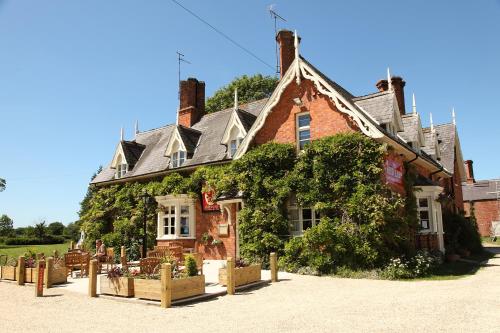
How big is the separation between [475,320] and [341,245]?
22.3 ft

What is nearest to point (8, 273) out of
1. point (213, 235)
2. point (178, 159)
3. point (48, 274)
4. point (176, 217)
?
point (48, 274)

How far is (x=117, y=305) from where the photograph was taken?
984cm

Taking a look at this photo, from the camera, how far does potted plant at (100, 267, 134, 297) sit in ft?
34.7

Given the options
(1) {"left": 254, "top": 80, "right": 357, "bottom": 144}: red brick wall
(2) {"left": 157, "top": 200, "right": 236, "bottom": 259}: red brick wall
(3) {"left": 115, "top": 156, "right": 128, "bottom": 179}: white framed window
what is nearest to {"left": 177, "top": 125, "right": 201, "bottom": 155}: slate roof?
(2) {"left": 157, "top": 200, "right": 236, "bottom": 259}: red brick wall

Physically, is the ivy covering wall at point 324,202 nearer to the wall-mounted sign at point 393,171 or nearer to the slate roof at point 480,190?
the wall-mounted sign at point 393,171

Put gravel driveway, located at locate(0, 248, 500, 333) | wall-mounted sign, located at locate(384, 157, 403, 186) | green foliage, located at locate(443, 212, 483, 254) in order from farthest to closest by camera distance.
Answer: green foliage, located at locate(443, 212, 483, 254) → wall-mounted sign, located at locate(384, 157, 403, 186) → gravel driveway, located at locate(0, 248, 500, 333)

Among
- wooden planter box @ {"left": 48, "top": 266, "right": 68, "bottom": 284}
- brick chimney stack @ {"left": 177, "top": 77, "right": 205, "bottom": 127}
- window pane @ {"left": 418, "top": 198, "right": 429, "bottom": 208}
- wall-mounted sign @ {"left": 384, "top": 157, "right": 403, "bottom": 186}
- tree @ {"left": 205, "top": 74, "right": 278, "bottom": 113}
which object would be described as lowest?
wooden planter box @ {"left": 48, "top": 266, "right": 68, "bottom": 284}

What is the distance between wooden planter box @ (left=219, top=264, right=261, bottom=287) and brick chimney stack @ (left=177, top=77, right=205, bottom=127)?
1561cm

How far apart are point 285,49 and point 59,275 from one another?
15425 mm

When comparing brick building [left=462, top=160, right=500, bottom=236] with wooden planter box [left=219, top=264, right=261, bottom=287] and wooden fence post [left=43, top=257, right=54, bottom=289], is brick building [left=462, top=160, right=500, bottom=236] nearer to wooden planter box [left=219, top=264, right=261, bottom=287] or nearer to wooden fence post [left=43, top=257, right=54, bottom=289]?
wooden planter box [left=219, top=264, right=261, bottom=287]

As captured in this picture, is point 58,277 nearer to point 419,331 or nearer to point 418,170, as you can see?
point 419,331

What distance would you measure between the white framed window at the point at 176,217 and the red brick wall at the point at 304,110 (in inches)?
210

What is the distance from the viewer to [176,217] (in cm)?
2073

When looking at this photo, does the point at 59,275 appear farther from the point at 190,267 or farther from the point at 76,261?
the point at 190,267
